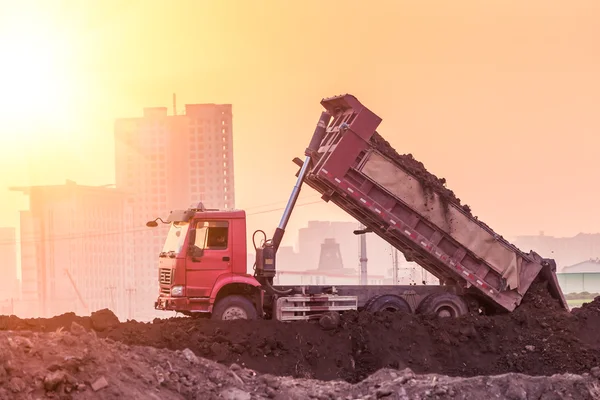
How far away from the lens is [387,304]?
21984mm

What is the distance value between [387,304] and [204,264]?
434cm

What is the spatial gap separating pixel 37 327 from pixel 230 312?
13.5 ft

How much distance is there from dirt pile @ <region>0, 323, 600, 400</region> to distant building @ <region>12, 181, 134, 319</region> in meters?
149

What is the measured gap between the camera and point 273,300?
21156mm

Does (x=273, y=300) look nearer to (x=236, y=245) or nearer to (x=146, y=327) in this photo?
(x=236, y=245)

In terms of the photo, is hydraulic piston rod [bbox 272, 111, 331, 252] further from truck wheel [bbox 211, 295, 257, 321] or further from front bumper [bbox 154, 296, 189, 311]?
front bumper [bbox 154, 296, 189, 311]

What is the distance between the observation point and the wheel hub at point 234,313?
67.9 feet

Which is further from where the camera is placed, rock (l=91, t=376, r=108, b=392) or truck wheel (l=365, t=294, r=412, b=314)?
truck wheel (l=365, t=294, r=412, b=314)

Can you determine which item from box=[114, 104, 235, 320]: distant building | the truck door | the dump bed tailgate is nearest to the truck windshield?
the truck door

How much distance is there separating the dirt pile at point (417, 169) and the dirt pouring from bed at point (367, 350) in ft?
8.99

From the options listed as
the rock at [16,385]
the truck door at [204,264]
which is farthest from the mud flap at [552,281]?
the rock at [16,385]

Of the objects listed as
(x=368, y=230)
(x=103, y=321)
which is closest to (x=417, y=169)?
(x=368, y=230)

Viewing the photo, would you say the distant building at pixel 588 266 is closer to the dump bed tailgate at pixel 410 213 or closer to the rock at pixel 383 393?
the dump bed tailgate at pixel 410 213

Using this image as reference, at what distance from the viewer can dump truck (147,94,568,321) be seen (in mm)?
20750
